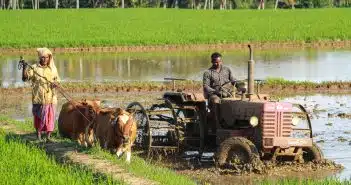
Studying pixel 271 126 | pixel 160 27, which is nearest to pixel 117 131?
pixel 271 126

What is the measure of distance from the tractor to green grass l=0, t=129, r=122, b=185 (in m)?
2.09

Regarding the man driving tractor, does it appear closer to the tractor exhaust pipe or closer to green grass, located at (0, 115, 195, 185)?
the tractor exhaust pipe

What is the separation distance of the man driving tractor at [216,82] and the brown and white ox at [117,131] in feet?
5.35

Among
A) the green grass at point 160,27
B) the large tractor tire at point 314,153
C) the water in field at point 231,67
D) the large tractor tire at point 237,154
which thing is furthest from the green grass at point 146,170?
the green grass at point 160,27

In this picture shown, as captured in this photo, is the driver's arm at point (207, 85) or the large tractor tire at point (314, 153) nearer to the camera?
the large tractor tire at point (314, 153)

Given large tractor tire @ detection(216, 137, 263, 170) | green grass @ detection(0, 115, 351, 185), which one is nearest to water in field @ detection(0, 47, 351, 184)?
large tractor tire @ detection(216, 137, 263, 170)

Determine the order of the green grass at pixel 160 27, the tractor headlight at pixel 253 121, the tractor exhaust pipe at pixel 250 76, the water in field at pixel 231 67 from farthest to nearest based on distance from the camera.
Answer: the green grass at pixel 160 27 < the water in field at pixel 231 67 < the tractor exhaust pipe at pixel 250 76 < the tractor headlight at pixel 253 121

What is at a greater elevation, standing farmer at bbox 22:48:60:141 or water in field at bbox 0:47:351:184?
standing farmer at bbox 22:48:60:141

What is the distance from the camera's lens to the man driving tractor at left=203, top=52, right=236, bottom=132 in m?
11.8

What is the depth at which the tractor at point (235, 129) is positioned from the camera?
35.6 ft

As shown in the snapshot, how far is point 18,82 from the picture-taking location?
24.5 metres

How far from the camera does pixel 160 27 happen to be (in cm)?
5075

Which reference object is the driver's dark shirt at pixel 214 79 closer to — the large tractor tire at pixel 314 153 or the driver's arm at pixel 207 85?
the driver's arm at pixel 207 85

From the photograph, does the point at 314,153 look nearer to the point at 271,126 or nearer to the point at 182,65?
the point at 271,126
